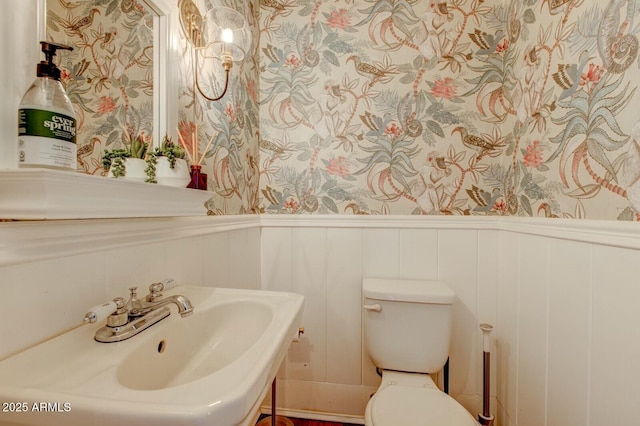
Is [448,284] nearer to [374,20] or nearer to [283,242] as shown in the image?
[283,242]

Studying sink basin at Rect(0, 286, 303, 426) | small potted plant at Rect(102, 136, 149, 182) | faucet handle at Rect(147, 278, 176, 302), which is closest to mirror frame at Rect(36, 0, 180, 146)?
small potted plant at Rect(102, 136, 149, 182)

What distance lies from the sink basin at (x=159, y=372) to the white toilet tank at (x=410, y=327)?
56cm

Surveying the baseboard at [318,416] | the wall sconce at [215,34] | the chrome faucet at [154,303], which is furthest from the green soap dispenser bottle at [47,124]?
the baseboard at [318,416]

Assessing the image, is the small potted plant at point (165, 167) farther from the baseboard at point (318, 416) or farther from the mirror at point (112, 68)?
the baseboard at point (318, 416)

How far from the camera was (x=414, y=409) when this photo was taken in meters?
0.94

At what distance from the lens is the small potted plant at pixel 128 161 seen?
2.11ft

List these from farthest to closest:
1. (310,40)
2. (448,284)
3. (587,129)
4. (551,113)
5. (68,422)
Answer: (310,40), (448,284), (551,113), (587,129), (68,422)

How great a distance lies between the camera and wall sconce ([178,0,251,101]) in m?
0.97

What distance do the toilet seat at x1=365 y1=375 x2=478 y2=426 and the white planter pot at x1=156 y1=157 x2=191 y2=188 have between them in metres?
0.94

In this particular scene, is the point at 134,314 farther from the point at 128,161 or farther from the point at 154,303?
the point at 128,161

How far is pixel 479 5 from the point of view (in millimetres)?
1342

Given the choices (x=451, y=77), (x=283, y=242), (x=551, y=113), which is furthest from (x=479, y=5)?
(x=283, y=242)

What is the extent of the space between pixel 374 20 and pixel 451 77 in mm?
485

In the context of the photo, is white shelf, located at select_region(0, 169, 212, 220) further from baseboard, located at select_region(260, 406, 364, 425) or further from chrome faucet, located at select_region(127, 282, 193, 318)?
baseboard, located at select_region(260, 406, 364, 425)
